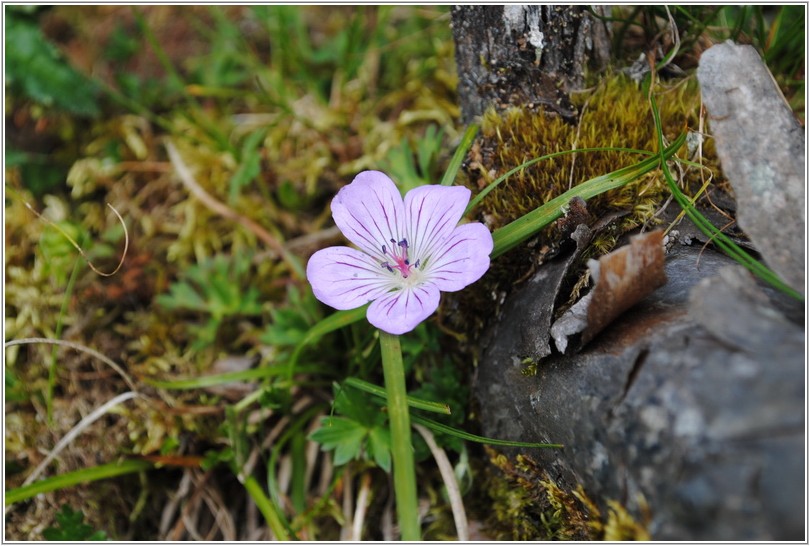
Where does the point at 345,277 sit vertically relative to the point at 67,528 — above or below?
above

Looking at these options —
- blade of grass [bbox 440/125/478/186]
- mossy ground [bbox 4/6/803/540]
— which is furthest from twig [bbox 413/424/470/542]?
blade of grass [bbox 440/125/478/186]

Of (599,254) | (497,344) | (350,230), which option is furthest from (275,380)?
(599,254)

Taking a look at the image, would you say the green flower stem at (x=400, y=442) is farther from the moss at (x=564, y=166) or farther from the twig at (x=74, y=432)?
the twig at (x=74, y=432)

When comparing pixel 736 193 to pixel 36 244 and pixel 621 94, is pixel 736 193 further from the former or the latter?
pixel 36 244

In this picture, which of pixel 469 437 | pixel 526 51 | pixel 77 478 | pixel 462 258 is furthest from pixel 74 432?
pixel 526 51

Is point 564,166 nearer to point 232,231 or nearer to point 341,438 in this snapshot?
point 341,438

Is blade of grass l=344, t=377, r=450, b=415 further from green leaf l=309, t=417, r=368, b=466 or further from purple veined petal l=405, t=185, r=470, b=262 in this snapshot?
purple veined petal l=405, t=185, r=470, b=262

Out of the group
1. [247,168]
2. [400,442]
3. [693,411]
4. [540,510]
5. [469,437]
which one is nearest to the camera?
[693,411]

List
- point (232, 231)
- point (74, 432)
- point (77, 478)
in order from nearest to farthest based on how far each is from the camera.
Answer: point (77, 478) → point (74, 432) → point (232, 231)
